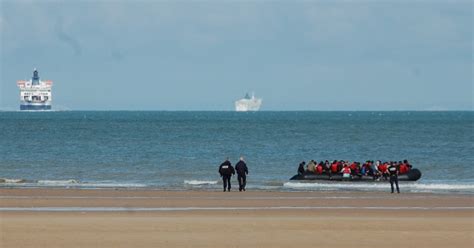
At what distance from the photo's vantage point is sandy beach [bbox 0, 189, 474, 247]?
19.1 metres

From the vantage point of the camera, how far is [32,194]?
31.5m

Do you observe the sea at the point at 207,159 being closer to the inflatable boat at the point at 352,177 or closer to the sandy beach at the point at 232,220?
the inflatable boat at the point at 352,177

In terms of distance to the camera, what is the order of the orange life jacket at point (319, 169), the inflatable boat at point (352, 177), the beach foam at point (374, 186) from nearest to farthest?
the beach foam at point (374, 186) → the inflatable boat at point (352, 177) → the orange life jacket at point (319, 169)

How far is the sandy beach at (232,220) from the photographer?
19062mm

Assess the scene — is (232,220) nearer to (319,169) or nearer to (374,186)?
(374,186)

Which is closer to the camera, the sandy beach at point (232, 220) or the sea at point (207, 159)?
the sandy beach at point (232, 220)

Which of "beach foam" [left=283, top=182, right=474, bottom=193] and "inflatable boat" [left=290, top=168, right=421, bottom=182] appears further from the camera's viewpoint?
"inflatable boat" [left=290, top=168, right=421, bottom=182]

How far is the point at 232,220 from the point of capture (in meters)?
22.7

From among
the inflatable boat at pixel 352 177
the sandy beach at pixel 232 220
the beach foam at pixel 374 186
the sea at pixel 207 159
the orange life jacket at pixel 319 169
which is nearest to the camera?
the sandy beach at pixel 232 220

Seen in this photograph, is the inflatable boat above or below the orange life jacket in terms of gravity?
below

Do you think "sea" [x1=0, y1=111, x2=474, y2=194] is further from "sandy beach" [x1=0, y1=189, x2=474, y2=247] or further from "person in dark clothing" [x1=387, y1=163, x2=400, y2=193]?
"sandy beach" [x1=0, y1=189, x2=474, y2=247]

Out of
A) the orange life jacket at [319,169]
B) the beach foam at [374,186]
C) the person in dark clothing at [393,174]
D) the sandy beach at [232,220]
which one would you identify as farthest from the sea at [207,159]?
the sandy beach at [232,220]

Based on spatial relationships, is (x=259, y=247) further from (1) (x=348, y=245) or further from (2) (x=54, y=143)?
(2) (x=54, y=143)

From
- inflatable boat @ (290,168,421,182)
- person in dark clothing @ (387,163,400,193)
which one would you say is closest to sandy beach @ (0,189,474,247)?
person in dark clothing @ (387,163,400,193)
